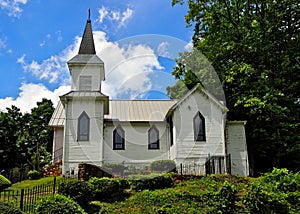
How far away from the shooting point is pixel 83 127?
24.8m

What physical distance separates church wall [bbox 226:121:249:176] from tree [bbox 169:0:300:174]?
154 cm

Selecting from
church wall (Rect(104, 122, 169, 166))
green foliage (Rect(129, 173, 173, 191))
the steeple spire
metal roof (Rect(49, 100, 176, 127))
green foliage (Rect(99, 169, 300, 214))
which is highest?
the steeple spire

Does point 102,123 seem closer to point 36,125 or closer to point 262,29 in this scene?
point 262,29

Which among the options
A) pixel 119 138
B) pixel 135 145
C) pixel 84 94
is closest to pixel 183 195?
pixel 135 145

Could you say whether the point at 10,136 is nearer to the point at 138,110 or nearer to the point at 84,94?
the point at 138,110

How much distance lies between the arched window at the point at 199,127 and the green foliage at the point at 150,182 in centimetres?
693

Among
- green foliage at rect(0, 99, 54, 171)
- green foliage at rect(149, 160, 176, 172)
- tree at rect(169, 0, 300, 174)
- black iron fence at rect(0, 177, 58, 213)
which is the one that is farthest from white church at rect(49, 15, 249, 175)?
green foliage at rect(0, 99, 54, 171)

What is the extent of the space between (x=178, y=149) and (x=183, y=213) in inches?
393

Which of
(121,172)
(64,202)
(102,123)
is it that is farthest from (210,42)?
(64,202)

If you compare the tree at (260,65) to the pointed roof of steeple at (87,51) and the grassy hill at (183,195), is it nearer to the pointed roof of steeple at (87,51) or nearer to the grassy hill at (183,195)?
the pointed roof of steeple at (87,51)

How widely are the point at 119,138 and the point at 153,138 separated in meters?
2.77

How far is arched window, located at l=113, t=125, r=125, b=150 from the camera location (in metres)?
26.8

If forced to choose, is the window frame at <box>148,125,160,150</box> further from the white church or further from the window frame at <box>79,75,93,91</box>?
the window frame at <box>79,75,93,91</box>

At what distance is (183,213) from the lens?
14.6 m
